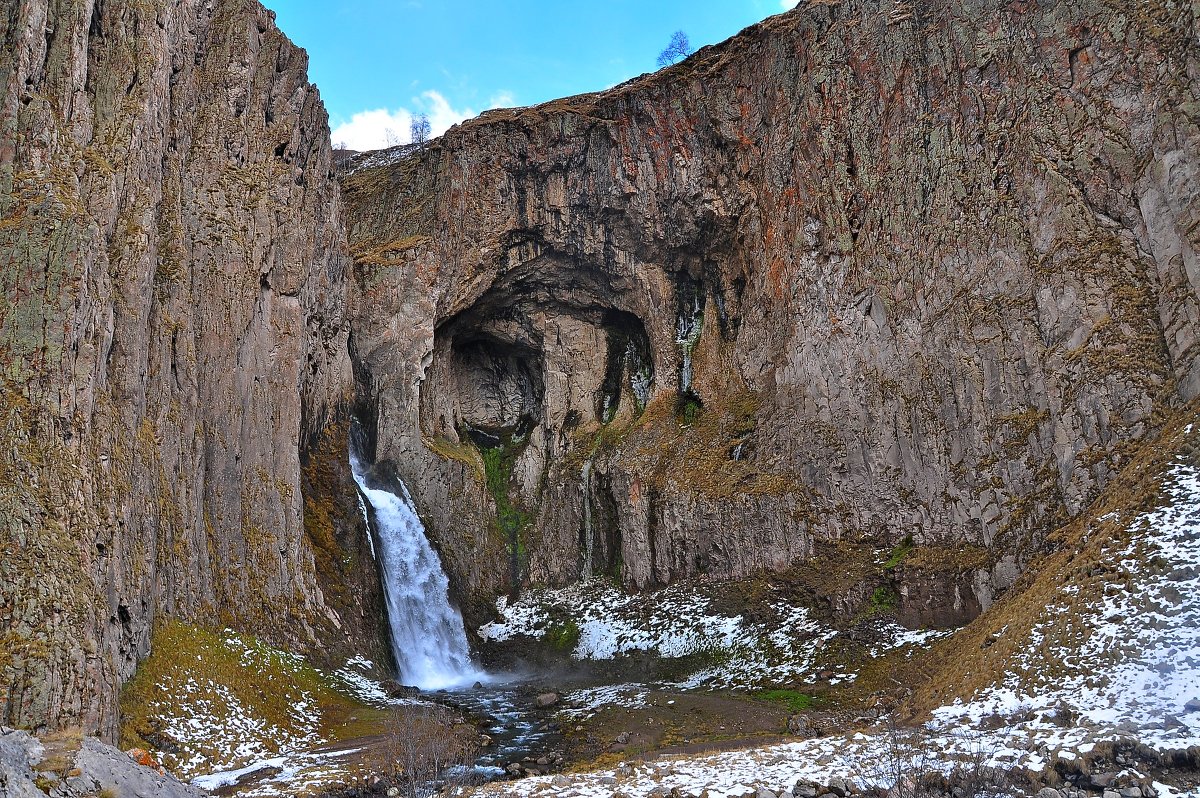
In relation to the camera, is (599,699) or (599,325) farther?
(599,325)

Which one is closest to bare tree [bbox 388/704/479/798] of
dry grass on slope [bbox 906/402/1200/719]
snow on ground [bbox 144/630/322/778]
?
snow on ground [bbox 144/630/322/778]

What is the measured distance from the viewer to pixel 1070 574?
1469 centimetres

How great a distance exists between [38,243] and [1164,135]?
25.0 m

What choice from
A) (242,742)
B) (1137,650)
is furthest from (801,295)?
(242,742)

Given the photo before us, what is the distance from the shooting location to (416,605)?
26.4 meters

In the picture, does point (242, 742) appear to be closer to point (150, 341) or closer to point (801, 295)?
point (150, 341)

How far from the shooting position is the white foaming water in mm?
24906

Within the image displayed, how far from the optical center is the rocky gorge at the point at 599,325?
15.0 m

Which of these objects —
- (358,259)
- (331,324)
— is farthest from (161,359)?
(358,259)

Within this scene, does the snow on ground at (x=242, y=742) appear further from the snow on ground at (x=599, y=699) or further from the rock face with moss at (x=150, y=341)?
the snow on ground at (x=599, y=699)

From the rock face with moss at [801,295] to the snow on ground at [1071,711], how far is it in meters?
4.57

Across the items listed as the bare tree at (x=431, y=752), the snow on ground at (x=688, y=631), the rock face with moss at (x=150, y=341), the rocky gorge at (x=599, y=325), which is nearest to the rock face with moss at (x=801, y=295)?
the rocky gorge at (x=599, y=325)

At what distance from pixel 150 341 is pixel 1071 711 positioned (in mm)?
20107

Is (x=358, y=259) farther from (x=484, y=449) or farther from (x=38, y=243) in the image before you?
(x=38, y=243)
